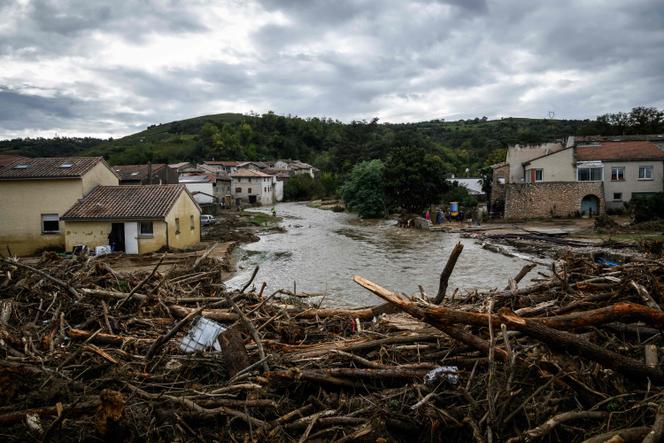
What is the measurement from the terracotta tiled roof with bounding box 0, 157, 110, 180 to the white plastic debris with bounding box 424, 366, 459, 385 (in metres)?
24.2

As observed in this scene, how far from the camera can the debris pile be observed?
3.86 m

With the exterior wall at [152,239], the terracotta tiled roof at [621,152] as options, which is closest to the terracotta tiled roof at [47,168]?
the exterior wall at [152,239]

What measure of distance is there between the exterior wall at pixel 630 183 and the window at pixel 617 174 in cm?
19

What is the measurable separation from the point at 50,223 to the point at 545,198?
32721mm

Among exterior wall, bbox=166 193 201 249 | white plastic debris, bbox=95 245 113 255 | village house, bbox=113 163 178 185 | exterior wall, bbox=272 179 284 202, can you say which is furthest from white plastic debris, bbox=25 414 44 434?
exterior wall, bbox=272 179 284 202

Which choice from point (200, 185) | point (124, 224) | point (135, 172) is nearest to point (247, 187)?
point (200, 185)

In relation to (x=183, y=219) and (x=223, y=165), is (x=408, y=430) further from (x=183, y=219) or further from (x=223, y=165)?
(x=223, y=165)

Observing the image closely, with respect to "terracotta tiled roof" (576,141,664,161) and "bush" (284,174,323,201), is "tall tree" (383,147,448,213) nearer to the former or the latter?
"terracotta tiled roof" (576,141,664,161)

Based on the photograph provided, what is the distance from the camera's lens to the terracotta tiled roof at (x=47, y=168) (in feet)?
77.6

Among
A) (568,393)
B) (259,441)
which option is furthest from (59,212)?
(568,393)

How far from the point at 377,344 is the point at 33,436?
3.30 metres

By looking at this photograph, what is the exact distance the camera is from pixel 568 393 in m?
4.12

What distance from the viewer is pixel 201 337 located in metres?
5.76

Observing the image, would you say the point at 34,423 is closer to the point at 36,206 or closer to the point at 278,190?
the point at 36,206
